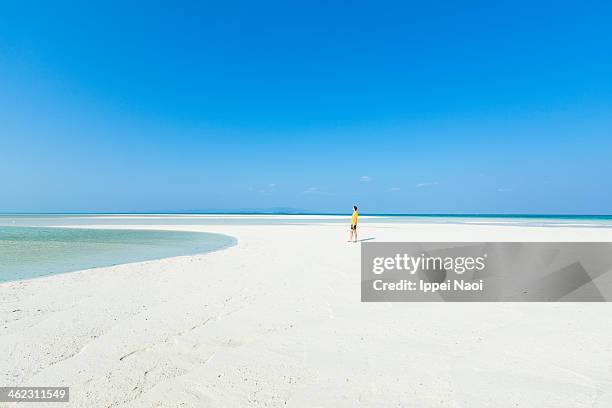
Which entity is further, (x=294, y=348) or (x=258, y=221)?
(x=258, y=221)

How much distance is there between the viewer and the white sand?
2961 millimetres

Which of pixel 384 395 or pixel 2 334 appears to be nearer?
pixel 384 395

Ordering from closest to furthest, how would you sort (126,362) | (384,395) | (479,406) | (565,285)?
(479,406) → (384,395) → (126,362) → (565,285)

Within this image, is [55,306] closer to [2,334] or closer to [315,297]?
[2,334]

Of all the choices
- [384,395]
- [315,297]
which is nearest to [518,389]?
[384,395]

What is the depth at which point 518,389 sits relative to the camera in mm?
3023

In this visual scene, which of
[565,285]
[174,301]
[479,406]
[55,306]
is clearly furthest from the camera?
[565,285]

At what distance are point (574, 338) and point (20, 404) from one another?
21.6 ft

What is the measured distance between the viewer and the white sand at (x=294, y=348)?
2.96 m

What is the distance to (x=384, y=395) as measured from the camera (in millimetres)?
2943

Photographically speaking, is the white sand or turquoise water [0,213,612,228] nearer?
the white sand

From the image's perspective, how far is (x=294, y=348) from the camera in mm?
3957

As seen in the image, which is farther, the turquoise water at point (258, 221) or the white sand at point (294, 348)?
the turquoise water at point (258, 221)

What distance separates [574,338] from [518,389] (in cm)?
199
